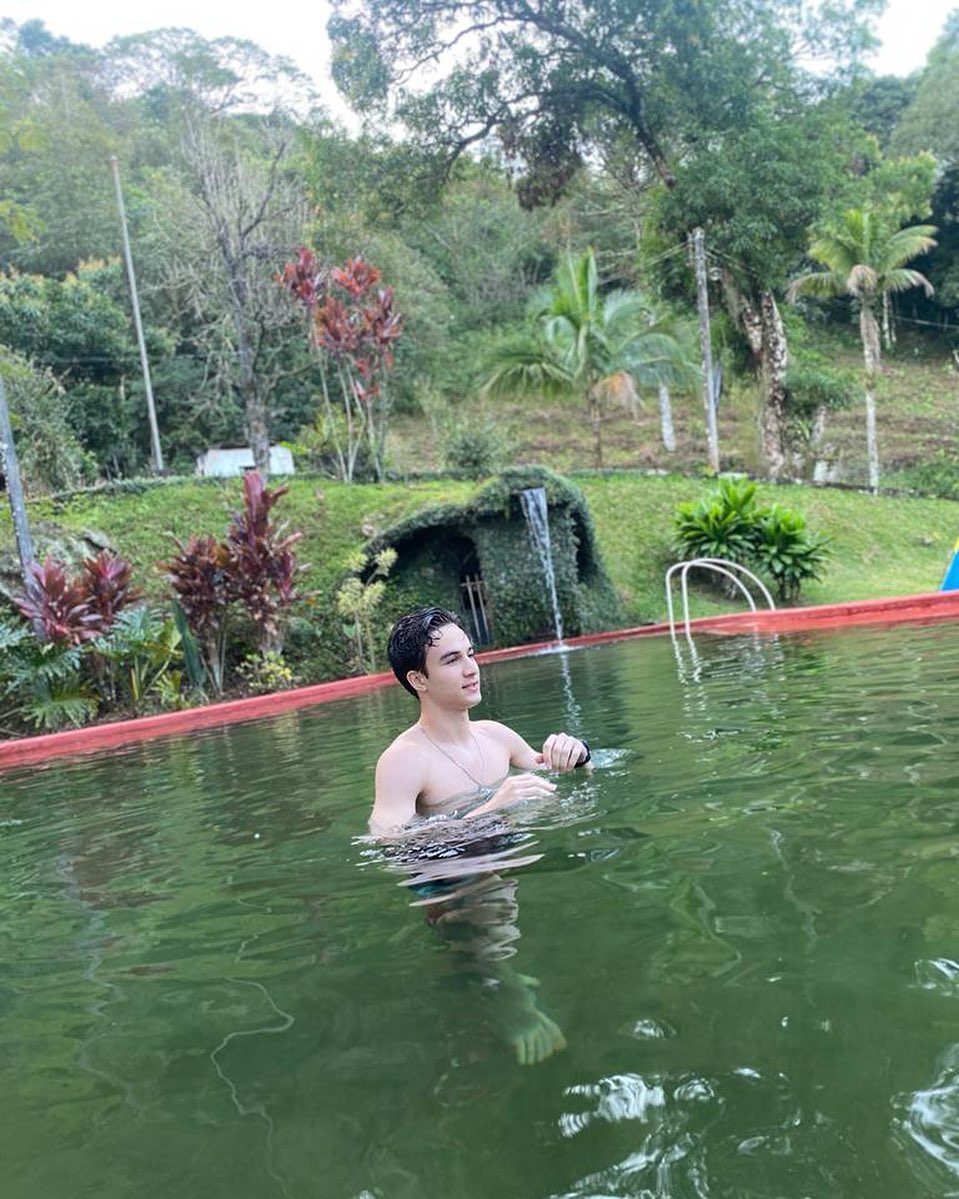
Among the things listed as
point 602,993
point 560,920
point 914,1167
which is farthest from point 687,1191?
point 560,920

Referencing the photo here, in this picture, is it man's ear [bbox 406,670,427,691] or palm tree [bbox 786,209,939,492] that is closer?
man's ear [bbox 406,670,427,691]

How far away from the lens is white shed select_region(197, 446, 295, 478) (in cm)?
2725

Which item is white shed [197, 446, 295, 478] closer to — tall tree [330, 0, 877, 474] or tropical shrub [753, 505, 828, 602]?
tall tree [330, 0, 877, 474]

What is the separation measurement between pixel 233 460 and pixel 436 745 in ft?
84.8

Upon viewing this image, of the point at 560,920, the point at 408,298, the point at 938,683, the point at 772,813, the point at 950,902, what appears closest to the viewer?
the point at 950,902

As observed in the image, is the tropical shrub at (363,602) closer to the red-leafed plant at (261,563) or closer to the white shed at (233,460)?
the red-leafed plant at (261,563)

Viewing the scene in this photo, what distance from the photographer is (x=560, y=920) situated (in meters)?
2.39

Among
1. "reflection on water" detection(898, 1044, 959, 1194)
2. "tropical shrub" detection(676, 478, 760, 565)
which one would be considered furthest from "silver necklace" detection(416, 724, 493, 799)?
"tropical shrub" detection(676, 478, 760, 565)

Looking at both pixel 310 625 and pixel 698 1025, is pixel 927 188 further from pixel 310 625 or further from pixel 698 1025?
pixel 698 1025

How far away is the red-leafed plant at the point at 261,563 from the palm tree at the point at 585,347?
10.9 meters

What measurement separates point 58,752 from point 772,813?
24.6 ft

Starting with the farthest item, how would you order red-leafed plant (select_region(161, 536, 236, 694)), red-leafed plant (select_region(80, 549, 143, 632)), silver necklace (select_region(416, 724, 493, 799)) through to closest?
red-leafed plant (select_region(161, 536, 236, 694)) → red-leafed plant (select_region(80, 549, 143, 632)) → silver necklace (select_region(416, 724, 493, 799))

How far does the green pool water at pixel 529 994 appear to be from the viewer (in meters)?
1.43

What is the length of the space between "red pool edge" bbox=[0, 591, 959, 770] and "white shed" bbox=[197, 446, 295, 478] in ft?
55.5
